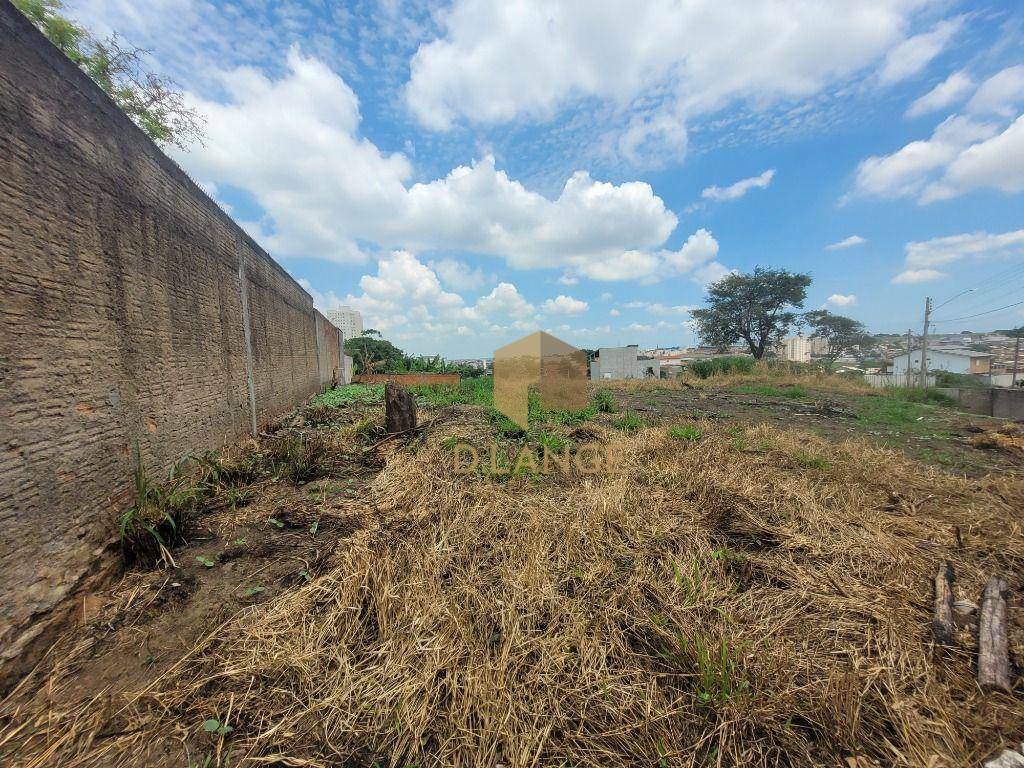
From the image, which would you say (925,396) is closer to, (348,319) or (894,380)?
(894,380)

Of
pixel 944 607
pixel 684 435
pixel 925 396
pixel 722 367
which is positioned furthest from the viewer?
pixel 722 367

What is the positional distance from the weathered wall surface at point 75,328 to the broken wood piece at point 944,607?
4553 millimetres

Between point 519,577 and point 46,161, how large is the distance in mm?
3751

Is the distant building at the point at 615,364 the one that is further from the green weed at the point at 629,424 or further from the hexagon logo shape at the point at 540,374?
the green weed at the point at 629,424

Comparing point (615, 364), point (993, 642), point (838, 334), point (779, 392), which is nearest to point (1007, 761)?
point (993, 642)

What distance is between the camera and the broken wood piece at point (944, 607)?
6.34ft

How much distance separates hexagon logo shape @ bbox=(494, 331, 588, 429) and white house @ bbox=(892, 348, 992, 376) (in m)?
36.3

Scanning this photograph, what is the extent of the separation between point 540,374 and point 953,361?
44.2 meters

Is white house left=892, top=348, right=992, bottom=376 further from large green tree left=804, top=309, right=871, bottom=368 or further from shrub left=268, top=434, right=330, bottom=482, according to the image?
shrub left=268, top=434, right=330, bottom=482

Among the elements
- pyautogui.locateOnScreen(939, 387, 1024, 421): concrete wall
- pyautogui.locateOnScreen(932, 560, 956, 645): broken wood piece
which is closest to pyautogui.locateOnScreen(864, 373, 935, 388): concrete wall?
pyautogui.locateOnScreen(939, 387, 1024, 421): concrete wall

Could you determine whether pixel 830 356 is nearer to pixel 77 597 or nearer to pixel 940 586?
pixel 940 586

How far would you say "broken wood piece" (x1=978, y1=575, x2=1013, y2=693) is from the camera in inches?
67.1

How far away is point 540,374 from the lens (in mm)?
8664

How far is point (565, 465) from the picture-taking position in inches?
171
